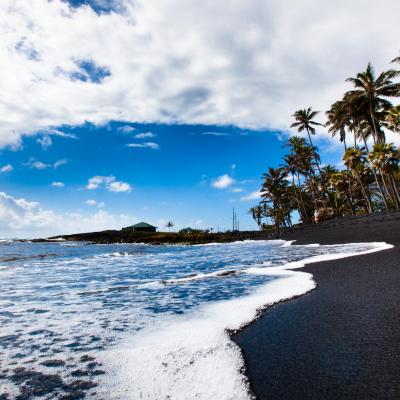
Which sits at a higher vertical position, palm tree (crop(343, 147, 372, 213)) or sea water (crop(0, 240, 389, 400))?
palm tree (crop(343, 147, 372, 213))

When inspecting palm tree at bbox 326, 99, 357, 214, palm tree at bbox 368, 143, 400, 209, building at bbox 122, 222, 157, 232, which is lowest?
palm tree at bbox 368, 143, 400, 209

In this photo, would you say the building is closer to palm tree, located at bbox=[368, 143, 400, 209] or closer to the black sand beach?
palm tree, located at bbox=[368, 143, 400, 209]

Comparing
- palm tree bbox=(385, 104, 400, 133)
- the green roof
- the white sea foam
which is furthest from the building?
the white sea foam

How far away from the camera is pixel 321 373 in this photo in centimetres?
233

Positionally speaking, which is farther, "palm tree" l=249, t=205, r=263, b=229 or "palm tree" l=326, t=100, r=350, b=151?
"palm tree" l=249, t=205, r=263, b=229

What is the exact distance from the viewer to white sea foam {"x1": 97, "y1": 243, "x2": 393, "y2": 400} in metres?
2.24

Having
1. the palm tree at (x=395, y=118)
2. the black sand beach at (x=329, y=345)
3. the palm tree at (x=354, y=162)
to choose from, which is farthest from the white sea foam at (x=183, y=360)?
the palm tree at (x=354, y=162)

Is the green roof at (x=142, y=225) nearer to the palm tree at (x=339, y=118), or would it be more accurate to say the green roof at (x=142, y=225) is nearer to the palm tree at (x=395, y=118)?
the palm tree at (x=339, y=118)

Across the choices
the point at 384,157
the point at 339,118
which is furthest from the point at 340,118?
the point at 384,157

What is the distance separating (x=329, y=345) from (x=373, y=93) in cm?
3771

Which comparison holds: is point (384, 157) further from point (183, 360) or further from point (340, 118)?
point (183, 360)

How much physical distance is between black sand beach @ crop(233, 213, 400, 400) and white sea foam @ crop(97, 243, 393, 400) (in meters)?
0.19

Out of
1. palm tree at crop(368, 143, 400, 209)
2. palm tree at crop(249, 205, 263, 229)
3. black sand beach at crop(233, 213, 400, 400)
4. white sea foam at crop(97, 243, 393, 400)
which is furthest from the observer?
palm tree at crop(249, 205, 263, 229)

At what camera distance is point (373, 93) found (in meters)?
33.1
